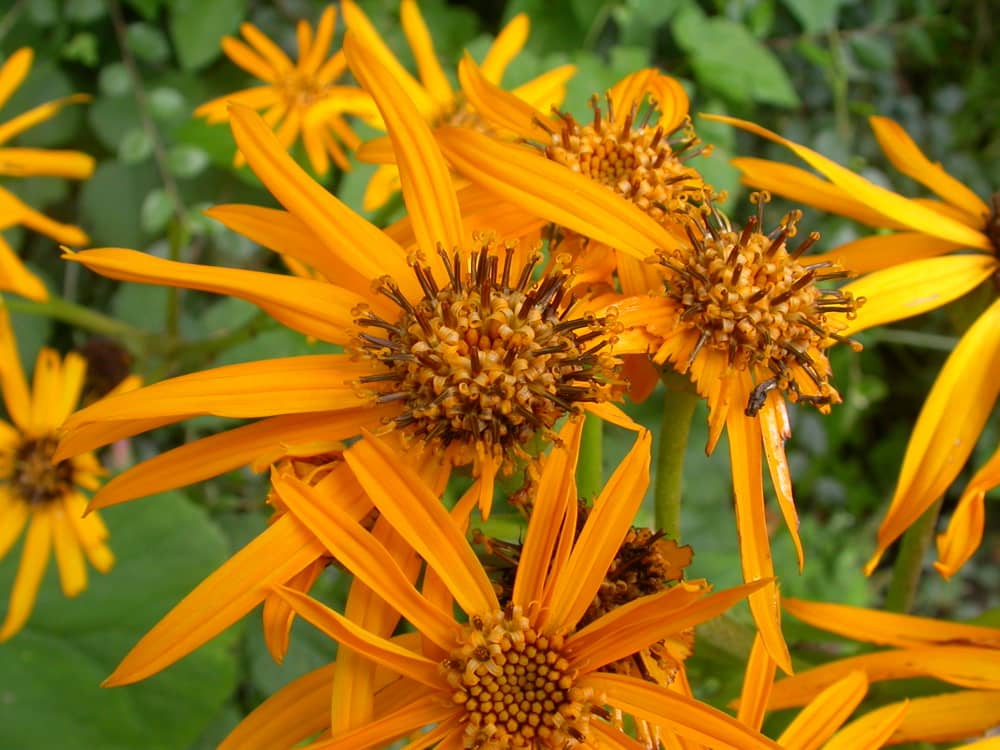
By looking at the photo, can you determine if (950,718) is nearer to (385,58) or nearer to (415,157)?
(415,157)

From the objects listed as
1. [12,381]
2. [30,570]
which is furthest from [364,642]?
[12,381]

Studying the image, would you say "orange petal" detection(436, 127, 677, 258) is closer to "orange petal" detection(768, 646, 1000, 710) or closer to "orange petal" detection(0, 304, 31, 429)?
"orange petal" detection(768, 646, 1000, 710)

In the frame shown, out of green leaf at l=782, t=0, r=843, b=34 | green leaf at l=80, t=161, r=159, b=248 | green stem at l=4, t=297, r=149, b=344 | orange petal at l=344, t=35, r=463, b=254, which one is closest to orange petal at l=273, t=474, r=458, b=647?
orange petal at l=344, t=35, r=463, b=254

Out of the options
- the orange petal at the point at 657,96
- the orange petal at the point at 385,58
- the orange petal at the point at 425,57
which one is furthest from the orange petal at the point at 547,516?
the orange petal at the point at 425,57

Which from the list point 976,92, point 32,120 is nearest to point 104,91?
point 32,120

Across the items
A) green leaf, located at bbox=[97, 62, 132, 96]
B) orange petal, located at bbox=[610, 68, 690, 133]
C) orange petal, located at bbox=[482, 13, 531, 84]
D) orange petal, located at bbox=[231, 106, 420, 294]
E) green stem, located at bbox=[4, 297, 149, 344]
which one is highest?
orange petal, located at bbox=[482, 13, 531, 84]

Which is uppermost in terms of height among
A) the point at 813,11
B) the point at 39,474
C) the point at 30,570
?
the point at 813,11

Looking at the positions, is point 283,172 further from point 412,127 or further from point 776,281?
point 776,281
